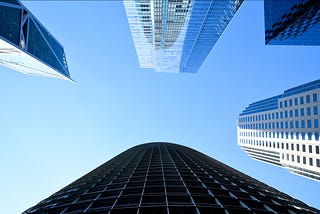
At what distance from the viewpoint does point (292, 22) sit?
7450cm

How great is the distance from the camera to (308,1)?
64.3 meters

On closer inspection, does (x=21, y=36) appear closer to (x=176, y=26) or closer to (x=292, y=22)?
(x=176, y=26)

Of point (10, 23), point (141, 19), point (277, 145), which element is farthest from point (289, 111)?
point (10, 23)

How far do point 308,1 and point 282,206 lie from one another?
Answer: 56.8m

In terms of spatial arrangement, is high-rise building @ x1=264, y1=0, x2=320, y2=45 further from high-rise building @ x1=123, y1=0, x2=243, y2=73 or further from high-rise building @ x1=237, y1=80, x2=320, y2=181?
high-rise building @ x1=123, y1=0, x2=243, y2=73

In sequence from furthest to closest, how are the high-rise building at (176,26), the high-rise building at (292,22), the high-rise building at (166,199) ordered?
1. the high-rise building at (176,26)
2. the high-rise building at (292,22)
3. the high-rise building at (166,199)

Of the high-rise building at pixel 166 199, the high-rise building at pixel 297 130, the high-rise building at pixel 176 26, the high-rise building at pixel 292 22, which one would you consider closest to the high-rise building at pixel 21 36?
the high-rise building at pixel 176 26

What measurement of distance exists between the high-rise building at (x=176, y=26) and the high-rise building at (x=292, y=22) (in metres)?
19.9

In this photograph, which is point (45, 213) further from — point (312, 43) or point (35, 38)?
point (35, 38)

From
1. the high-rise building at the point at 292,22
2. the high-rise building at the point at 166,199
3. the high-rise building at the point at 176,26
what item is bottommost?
the high-rise building at the point at 166,199

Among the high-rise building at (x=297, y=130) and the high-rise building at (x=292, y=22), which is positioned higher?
the high-rise building at (x=292, y=22)

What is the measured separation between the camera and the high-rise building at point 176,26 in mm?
97875

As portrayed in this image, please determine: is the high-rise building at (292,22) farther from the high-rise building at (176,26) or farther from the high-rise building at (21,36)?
the high-rise building at (21,36)

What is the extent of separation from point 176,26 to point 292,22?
166 feet
